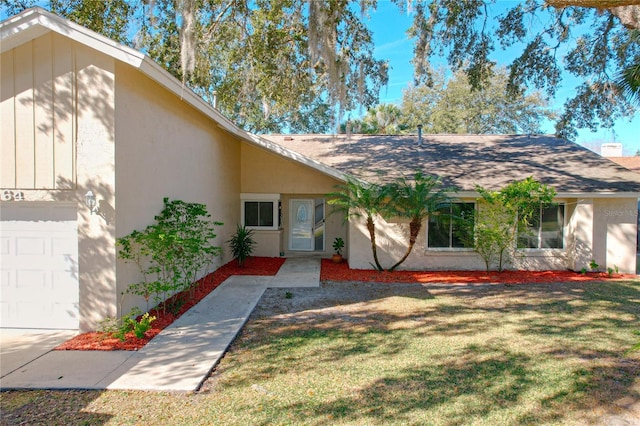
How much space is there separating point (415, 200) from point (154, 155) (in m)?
6.22

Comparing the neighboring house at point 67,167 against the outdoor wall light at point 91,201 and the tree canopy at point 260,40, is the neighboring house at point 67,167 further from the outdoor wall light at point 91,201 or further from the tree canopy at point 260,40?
the tree canopy at point 260,40

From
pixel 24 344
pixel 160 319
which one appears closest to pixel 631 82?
pixel 160 319

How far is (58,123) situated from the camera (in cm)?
587

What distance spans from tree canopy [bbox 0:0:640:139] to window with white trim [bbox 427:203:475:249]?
3.51 meters

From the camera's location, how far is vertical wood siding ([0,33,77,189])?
5.87 meters

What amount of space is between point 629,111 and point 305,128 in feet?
66.0

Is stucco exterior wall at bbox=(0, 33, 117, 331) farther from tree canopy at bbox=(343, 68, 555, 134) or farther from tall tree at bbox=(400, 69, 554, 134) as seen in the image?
tall tree at bbox=(400, 69, 554, 134)

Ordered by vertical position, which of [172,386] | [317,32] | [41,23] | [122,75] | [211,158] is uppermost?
[317,32]

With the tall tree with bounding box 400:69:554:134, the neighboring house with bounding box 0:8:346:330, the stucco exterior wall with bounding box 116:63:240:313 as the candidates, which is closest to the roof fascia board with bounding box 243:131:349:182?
the stucco exterior wall with bounding box 116:63:240:313

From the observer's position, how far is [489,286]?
9547mm

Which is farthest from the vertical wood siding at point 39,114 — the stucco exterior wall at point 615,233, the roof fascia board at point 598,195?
the stucco exterior wall at point 615,233

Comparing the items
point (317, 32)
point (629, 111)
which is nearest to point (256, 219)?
point (317, 32)

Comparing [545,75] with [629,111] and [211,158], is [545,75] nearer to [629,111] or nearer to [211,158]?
[629,111]

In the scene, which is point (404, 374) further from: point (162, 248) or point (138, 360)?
point (162, 248)
